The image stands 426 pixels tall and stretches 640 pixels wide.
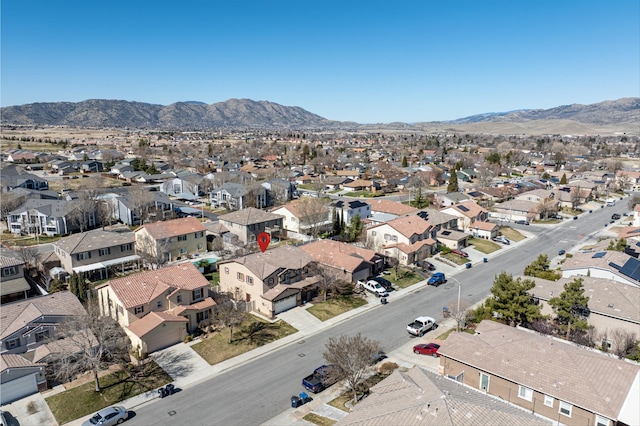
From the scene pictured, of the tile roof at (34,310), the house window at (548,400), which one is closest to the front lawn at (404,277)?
the house window at (548,400)

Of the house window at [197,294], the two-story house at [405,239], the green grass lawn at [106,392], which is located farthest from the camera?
the two-story house at [405,239]

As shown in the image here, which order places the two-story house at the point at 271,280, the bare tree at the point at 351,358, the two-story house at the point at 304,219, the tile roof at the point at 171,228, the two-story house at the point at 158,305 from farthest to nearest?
the two-story house at the point at 304,219, the tile roof at the point at 171,228, the two-story house at the point at 271,280, the two-story house at the point at 158,305, the bare tree at the point at 351,358

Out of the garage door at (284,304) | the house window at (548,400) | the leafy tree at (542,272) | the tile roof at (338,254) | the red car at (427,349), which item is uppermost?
the tile roof at (338,254)

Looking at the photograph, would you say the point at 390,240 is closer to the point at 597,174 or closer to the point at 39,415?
the point at 39,415

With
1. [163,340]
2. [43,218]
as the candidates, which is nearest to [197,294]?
[163,340]

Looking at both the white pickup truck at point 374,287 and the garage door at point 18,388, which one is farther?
the white pickup truck at point 374,287

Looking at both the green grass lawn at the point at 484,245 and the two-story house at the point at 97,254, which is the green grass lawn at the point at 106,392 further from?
the green grass lawn at the point at 484,245

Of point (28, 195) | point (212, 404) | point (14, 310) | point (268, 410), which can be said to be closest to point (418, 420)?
point (268, 410)

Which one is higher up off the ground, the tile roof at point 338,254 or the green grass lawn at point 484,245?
the tile roof at point 338,254
